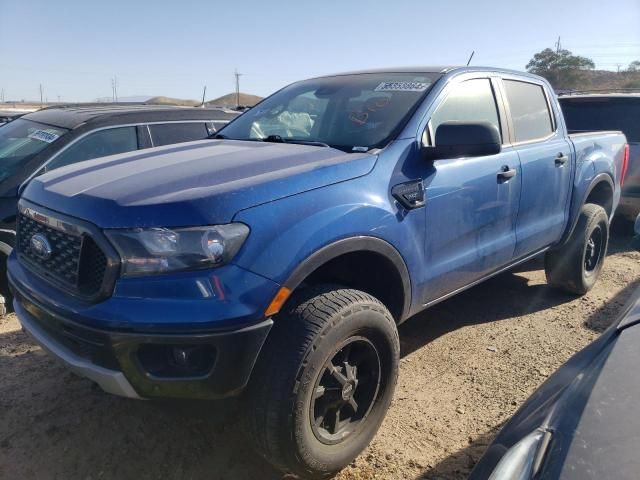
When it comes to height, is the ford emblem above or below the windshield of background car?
below

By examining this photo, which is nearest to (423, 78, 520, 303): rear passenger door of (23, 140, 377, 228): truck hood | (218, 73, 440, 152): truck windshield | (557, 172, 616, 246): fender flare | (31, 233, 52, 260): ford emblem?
(218, 73, 440, 152): truck windshield

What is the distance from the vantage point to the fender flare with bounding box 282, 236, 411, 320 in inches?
87.1

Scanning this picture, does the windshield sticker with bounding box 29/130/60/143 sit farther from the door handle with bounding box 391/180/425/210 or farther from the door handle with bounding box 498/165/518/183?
the door handle with bounding box 498/165/518/183

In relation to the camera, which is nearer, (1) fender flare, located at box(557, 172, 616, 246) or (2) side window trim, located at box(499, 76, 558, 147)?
(2) side window trim, located at box(499, 76, 558, 147)

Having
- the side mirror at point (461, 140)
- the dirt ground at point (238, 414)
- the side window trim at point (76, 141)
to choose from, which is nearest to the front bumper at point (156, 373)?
the dirt ground at point (238, 414)

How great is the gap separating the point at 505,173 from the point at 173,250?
2281 mm

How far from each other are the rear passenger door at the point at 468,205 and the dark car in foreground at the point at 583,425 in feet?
4.09

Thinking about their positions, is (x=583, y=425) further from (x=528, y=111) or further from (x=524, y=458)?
(x=528, y=111)

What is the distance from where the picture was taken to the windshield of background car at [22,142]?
4.29 metres

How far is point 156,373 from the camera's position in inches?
81.9

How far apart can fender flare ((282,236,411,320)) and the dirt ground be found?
66cm

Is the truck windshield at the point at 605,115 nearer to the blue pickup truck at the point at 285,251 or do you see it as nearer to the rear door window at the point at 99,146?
the blue pickup truck at the point at 285,251

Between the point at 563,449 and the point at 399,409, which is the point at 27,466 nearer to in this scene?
the point at 399,409

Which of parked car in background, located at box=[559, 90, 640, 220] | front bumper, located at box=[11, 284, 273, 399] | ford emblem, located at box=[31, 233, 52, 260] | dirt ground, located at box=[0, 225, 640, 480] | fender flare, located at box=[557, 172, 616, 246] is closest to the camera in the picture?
front bumper, located at box=[11, 284, 273, 399]
